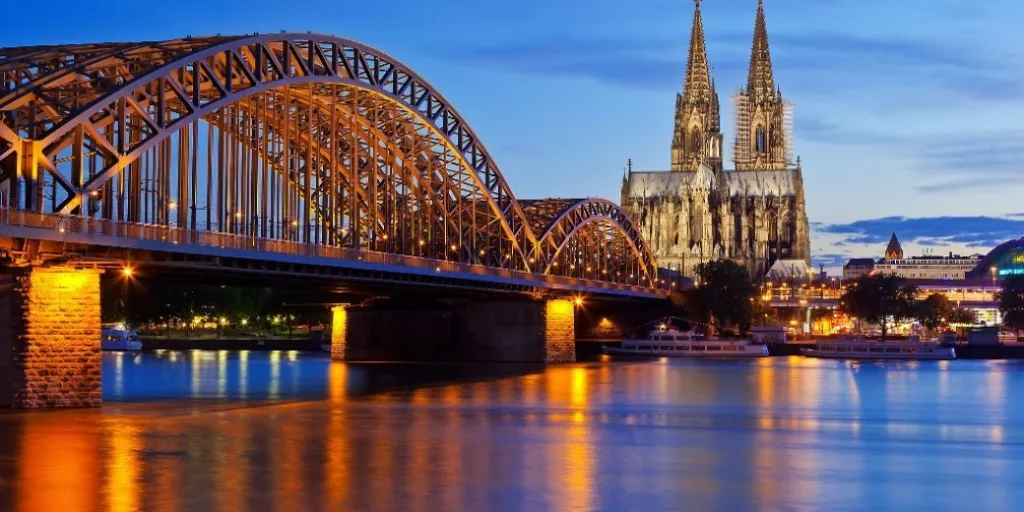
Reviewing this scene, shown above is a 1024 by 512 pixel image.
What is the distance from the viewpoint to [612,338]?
528ft

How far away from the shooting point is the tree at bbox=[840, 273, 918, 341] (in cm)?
16638

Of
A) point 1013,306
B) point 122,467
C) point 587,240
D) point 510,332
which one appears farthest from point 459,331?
point 1013,306

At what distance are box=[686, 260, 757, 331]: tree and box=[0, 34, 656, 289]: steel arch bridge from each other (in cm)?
4668

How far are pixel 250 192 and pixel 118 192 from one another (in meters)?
14.8

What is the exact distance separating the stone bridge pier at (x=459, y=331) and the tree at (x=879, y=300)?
59190 mm

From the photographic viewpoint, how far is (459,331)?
368 ft

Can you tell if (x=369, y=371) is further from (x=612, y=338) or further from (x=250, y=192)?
(x=612, y=338)

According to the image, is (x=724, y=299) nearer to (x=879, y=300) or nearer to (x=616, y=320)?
(x=616, y=320)

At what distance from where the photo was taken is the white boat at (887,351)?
135m

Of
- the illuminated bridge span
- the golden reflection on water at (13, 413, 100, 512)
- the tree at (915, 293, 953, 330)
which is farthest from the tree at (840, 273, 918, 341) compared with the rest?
the golden reflection on water at (13, 413, 100, 512)

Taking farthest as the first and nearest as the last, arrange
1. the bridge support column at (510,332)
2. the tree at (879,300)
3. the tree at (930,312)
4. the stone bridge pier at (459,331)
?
1. the tree at (930,312)
2. the tree at (879,300)
3. the stone bridge pier at (459,331)
4. the bridge support column at (510,332)

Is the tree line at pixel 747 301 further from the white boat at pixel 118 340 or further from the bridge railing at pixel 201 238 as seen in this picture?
the bridge railing at pixel 201 238

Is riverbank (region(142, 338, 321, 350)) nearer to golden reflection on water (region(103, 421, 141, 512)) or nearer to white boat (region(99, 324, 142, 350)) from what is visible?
white boat (region(99, 324, 142, 350))

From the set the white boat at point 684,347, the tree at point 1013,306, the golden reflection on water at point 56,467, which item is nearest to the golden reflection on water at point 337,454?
the golden reflection on water at point 56,467
